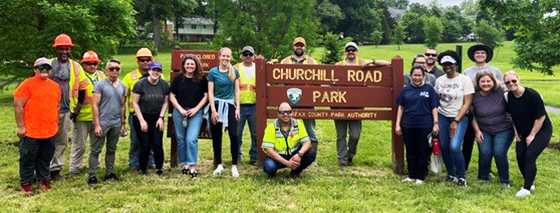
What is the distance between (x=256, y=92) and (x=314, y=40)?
10065mm

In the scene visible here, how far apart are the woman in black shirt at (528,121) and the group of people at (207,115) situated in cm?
1

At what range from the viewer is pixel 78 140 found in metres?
5.97

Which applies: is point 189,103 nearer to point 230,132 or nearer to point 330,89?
point 230,132

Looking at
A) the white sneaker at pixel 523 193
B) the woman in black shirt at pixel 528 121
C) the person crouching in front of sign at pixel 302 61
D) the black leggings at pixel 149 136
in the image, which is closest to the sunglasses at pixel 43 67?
the black leggings at pixel 149 136

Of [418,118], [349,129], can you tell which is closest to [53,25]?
[349,129]

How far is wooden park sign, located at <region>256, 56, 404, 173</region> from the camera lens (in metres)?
6.20

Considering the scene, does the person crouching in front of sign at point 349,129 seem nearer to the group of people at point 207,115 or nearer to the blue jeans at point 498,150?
the group of people at point 207,115

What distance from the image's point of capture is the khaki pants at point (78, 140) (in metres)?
5.93

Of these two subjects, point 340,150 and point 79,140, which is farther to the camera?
point 340,150

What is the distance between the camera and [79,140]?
5.97m

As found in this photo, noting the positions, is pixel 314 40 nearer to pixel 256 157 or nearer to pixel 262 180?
pixel 256 157

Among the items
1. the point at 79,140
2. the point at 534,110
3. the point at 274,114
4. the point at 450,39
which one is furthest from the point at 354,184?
the point at 450,39

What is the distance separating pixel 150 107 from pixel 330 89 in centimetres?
250

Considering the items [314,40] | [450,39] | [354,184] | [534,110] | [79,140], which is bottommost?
[354,184]
